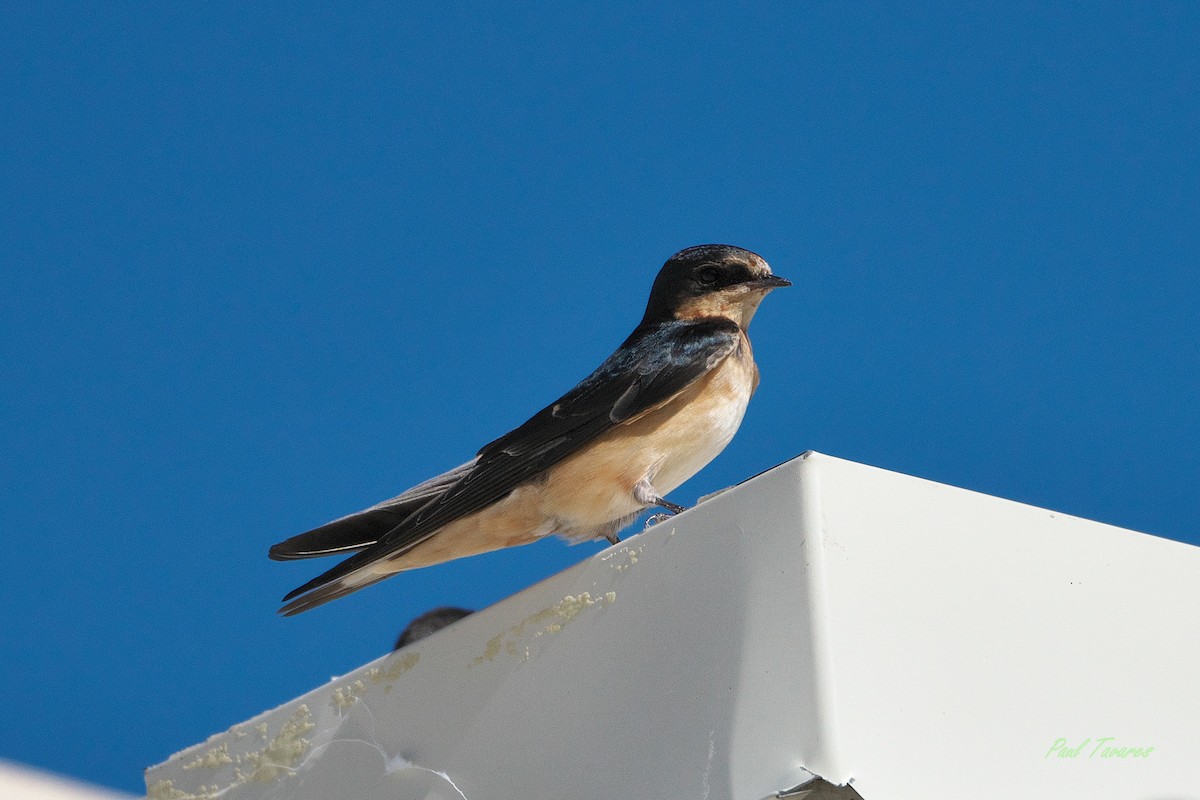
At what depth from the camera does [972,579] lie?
1.83m

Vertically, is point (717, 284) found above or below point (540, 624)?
above

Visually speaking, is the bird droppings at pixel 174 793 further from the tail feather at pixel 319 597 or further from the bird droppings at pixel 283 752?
the tail feather at pixel 319 597

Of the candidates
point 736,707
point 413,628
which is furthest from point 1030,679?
point 413,628

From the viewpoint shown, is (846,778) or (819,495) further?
→ (819,495)

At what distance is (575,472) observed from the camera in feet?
9.22

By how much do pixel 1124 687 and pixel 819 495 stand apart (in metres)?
A: 0.55

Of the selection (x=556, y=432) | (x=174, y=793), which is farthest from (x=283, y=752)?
(x=556, y=432)

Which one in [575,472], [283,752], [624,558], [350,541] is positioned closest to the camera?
[624,558]

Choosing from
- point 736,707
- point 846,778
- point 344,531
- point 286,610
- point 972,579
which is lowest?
point 846,778

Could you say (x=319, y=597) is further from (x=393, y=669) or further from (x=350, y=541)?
(x=393, y=669)

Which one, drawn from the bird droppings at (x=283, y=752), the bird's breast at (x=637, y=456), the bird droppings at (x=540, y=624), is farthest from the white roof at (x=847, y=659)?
the bird's breast at (x=637, y=456)

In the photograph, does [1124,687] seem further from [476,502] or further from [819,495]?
[476,502]

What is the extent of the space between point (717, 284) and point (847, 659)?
1761mm

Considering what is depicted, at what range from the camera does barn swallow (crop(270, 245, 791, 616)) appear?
2811mm
